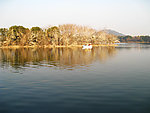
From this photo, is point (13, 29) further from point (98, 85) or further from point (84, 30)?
point (98, 85)

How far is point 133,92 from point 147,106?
2757 millimetres

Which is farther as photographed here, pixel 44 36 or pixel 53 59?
pixel 44 36

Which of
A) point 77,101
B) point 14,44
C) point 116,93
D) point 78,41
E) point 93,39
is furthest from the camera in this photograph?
point 93,39

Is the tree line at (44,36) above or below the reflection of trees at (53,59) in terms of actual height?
above

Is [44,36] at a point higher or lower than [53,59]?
higher

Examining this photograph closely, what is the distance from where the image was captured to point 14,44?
4532 inches

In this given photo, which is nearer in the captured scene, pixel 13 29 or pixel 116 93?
pixel 116 93

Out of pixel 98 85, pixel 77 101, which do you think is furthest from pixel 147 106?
pixel 98 85

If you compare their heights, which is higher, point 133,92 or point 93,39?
point 93,39

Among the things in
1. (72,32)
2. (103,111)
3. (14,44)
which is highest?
(72,32)

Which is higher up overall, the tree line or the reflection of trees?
the tree line

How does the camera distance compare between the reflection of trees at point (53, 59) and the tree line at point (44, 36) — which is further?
the tree line at point (44, 36)

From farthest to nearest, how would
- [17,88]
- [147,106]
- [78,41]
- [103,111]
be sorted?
[78,41]
[17,88]
[147,106]
[103,111]

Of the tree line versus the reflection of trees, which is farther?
the tree line
